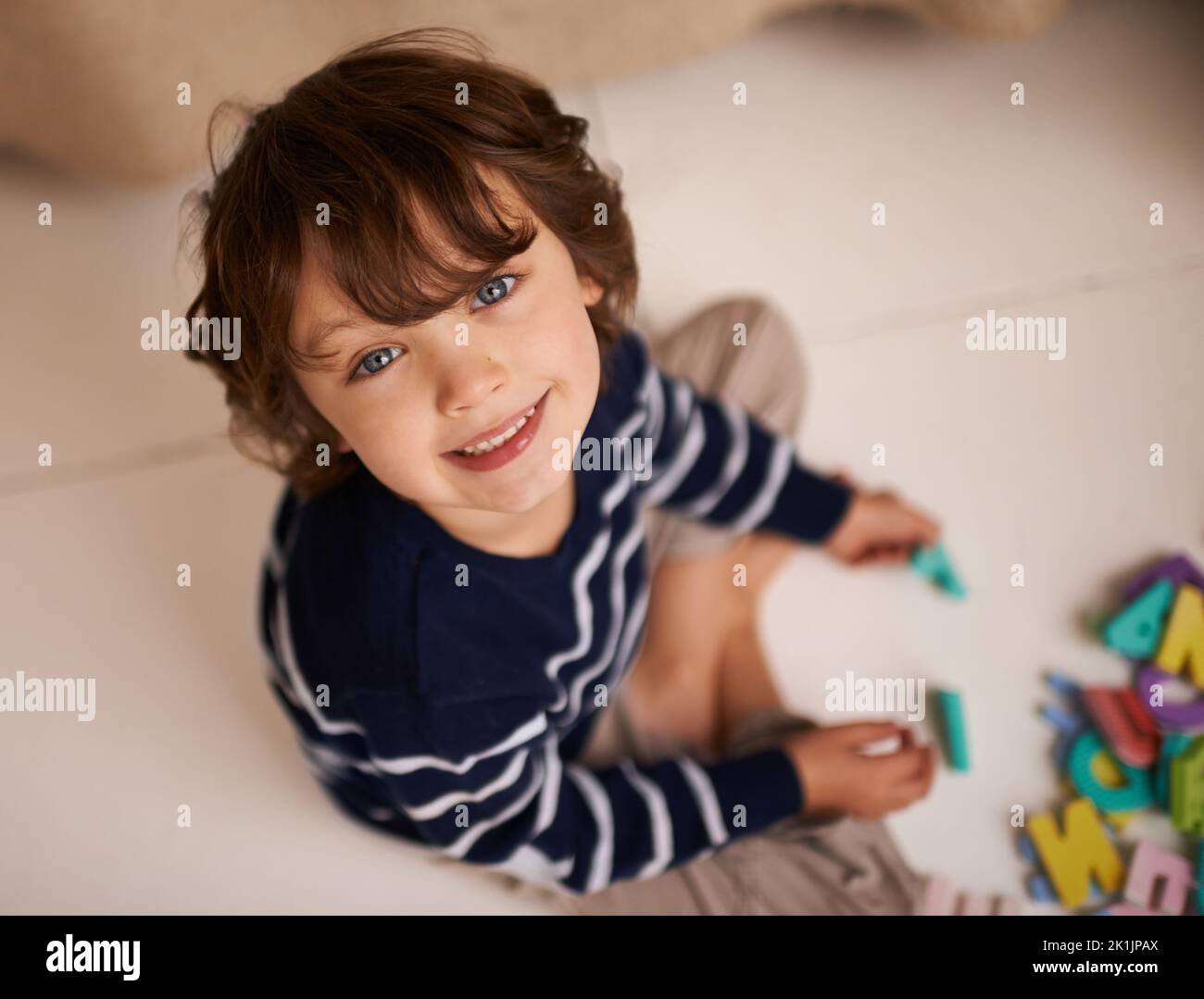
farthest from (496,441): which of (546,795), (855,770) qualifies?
(855,770)

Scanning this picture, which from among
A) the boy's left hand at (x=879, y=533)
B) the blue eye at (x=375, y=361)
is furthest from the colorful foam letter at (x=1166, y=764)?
the blue eye at (x=375, y=361)

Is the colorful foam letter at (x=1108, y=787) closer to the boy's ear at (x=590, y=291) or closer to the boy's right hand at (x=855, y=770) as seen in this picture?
the boy's right hand at (x=855, y=770)

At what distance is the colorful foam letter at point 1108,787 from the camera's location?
88 centimetres

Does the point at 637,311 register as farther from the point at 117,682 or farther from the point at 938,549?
the point at 117,682

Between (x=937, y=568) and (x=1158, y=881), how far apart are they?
29 cm

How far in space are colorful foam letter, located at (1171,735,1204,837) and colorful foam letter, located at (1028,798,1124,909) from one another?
0.06 meters

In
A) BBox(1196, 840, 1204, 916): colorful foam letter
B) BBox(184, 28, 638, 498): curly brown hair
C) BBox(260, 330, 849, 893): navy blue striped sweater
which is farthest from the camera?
BBox(1196, 840, 1204, 916): colorful foam letter

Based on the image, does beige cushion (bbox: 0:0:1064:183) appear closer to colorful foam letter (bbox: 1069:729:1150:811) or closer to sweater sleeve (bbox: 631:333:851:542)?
sweater sleeve (bbox: 631:333:851:542)

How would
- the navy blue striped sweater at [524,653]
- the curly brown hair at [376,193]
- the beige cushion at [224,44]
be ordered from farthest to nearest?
the beige cushion at [224,44] → the navy blue striped sweater at [524,653] → the curly brown hair at [376,193]

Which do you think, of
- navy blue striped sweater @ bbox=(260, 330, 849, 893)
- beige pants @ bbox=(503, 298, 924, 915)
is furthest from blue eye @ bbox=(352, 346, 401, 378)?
beige pants @ bbox=(503, 298, 924, 915)

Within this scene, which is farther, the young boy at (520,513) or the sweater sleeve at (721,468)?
the sweater sleeve at (721,468)

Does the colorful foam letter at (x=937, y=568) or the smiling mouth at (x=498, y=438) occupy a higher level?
the smiling mouth at (x=498, y=438)

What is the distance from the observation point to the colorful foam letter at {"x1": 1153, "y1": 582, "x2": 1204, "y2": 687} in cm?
91

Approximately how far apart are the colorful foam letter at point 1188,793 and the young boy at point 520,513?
19cm
